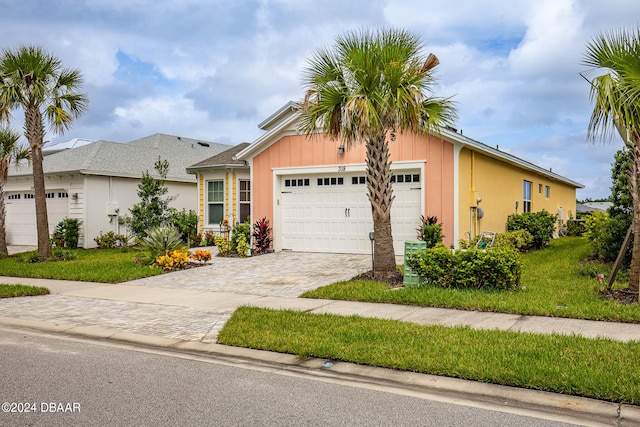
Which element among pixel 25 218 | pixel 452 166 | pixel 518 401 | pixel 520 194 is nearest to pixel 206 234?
pixel 25 218

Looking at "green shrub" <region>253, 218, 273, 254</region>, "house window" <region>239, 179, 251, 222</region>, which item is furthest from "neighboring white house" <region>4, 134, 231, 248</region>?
"green shrub" <region>253, 218, 273, 254</region>

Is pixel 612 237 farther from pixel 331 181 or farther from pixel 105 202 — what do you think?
pixel 105 202

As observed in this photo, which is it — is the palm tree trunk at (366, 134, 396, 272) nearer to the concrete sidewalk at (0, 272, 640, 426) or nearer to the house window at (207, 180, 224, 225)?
the concrete sidewalk at (0, 272, 640, 426)

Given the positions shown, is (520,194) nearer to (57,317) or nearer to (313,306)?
(313,306)

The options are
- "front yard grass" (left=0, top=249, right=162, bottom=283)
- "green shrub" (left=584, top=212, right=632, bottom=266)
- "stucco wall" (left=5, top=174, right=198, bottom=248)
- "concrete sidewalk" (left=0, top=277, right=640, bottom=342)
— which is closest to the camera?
"concrete sidewalk" (left=0, top=277, right=640, bottom=342)

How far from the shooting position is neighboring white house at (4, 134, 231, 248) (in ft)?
69.4

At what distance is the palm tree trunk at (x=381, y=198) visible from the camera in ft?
36.8

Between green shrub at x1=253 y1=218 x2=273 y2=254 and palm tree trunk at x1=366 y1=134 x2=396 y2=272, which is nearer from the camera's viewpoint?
palm tree trunk at x1=366 y1=134 x2=396 y2=272

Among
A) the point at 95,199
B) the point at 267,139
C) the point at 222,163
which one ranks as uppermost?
the point at 267,139

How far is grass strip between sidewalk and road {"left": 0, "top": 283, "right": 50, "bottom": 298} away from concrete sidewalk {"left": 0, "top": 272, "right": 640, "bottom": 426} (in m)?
0.30

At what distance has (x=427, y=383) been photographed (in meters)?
5.09

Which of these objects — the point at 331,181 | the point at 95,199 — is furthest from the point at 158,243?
the point at 95,199

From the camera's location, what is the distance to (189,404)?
15.1 ft

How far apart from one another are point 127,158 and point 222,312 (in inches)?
662
